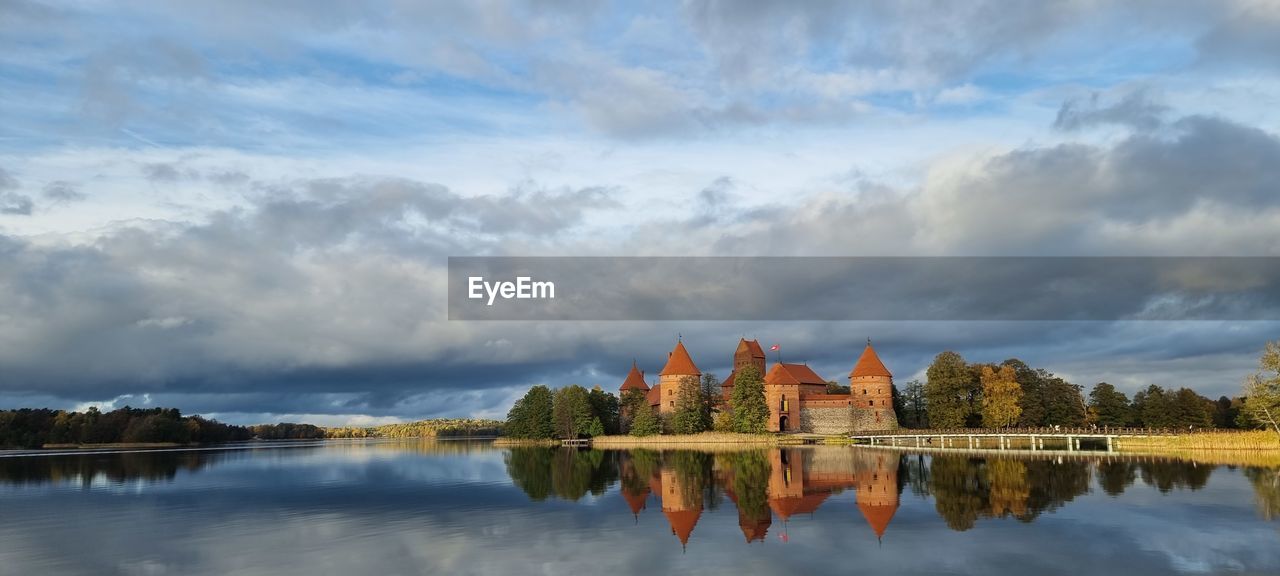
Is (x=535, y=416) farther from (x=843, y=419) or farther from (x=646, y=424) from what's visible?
(x=843, y=419)

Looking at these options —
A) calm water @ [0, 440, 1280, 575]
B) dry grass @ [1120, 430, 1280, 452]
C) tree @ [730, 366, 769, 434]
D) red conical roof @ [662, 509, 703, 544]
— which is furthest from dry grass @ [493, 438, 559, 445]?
red conical roof @ [662, 509, 703, 544]

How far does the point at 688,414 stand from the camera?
82.8 m

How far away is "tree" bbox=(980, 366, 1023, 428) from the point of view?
71.6 m

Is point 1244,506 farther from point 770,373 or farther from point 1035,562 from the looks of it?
point 770,373

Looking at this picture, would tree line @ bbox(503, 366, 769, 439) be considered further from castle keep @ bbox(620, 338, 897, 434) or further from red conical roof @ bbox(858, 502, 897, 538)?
red conical roof @ bbox(858, 502, 897, 538)

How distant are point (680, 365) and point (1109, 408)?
45491 mm

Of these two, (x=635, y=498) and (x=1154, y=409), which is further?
(x=1154, y=409)

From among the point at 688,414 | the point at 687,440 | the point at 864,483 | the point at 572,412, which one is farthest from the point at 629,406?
the point at 864,483

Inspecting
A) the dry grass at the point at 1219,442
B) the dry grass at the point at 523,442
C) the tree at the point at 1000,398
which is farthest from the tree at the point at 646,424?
the dry grass at the point at 1219,442

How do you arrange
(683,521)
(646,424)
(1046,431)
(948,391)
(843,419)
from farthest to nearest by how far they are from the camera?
1. (843,419)
2. (646,424)
3. (948,391)
4. (1046,431)
5. (683,521)

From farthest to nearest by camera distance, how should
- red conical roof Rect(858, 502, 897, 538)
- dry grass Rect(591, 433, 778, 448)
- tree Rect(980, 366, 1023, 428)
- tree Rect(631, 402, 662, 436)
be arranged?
tree Rect(631, 402, 662, 436), dry grass Rect(591, 433, 778, 448), tree Rect(980, 366, 1023, 428), red conical roof Rect(858, 502, 897, 538)

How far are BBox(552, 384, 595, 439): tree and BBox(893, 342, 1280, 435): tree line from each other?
36356 mm

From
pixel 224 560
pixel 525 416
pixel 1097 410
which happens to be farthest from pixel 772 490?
pixel 525 416

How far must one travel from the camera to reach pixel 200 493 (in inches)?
1406
